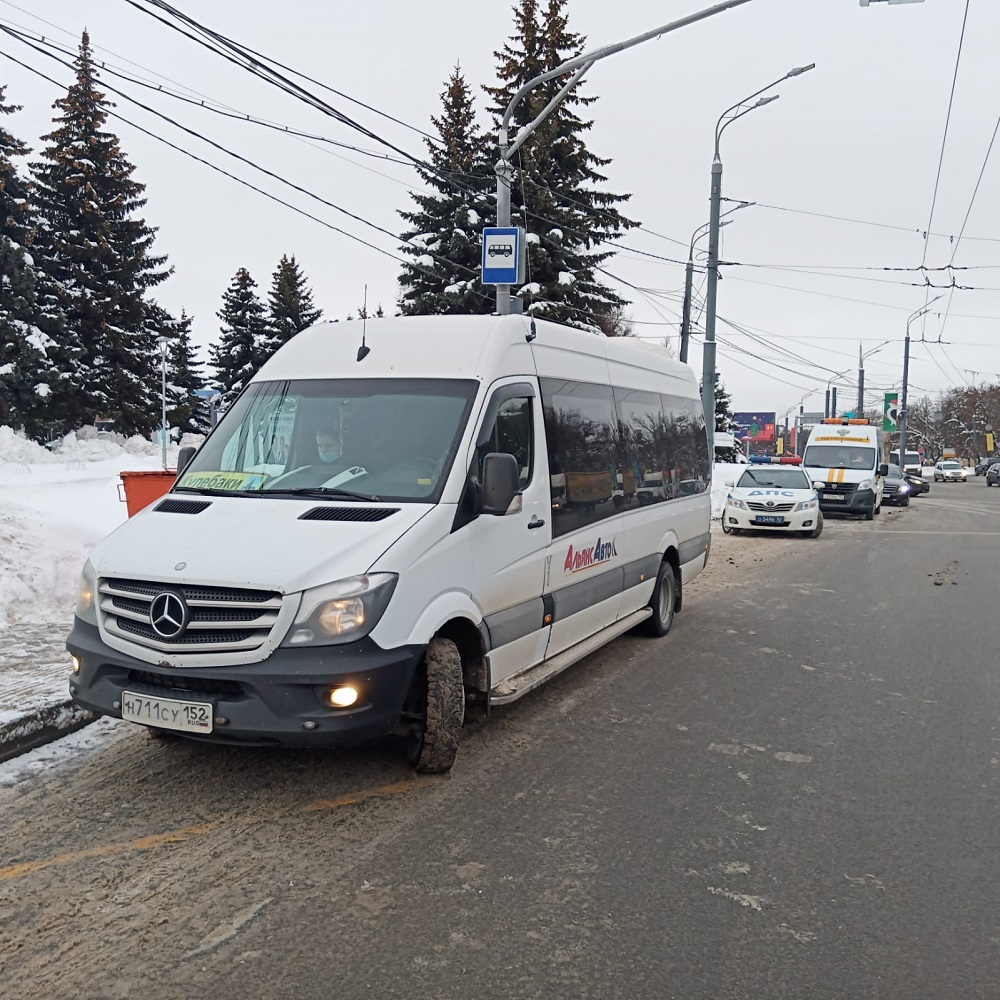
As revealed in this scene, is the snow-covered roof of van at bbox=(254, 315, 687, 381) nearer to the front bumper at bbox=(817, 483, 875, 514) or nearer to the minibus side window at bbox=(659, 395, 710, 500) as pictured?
the minibus side window at bbox=(659, 395, 710, 500)

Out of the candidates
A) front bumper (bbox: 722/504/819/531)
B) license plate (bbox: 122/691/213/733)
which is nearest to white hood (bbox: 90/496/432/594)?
license plate (bbox: 122/691/213/733)

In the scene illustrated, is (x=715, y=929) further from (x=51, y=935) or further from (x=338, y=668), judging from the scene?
(x=51, y=935)

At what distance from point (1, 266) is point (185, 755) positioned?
114 ft

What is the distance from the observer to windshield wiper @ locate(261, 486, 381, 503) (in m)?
4.86

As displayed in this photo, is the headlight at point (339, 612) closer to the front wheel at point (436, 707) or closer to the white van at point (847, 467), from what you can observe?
the front wheel at point (436, 707)

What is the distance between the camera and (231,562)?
14.0ft

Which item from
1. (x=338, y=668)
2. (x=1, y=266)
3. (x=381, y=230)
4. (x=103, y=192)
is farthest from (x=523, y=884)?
(x=103, y=192)

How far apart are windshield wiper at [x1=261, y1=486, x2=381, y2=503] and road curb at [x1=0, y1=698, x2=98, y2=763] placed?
1.57 metres

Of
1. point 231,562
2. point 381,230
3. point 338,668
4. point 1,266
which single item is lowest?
point 338,668

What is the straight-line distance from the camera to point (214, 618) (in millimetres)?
4203

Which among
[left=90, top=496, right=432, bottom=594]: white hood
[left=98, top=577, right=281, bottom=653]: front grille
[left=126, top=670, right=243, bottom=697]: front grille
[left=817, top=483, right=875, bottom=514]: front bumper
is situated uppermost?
[left=90, top=496, right=432, bottom=594]: white hood

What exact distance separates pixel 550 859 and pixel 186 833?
1.60m

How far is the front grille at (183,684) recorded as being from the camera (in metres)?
4.20

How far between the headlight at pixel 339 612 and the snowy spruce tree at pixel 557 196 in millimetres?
25475
